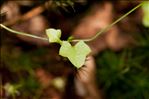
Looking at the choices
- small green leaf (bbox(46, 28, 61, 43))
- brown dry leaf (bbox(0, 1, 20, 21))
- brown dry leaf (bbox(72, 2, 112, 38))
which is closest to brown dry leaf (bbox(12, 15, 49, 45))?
brown dry leaf (bbox(0, 1, 20, 21))

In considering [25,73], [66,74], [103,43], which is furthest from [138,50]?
[25,73]

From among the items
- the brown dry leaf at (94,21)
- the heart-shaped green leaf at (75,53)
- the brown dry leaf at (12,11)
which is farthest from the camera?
the brown dry leaf at (94,21)

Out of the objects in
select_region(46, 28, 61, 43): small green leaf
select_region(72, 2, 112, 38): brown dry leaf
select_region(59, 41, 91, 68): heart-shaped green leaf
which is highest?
select_region(72, 2, 112, 38): brown dry leaf

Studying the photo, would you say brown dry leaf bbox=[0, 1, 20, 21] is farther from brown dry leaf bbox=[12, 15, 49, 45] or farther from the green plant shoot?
the green plant shoot

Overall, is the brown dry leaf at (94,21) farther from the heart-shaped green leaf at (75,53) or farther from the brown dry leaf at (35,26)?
the heart-shaped green leaf at (75,53)

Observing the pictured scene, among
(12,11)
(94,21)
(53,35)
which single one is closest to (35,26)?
(12,11)

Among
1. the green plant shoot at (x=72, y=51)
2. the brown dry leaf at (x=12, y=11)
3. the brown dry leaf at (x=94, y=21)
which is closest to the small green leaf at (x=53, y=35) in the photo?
the green plant shoot at (x=72, y=51)

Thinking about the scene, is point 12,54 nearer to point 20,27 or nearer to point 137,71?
point 20,27

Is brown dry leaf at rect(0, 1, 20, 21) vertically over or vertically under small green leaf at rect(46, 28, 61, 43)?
over
